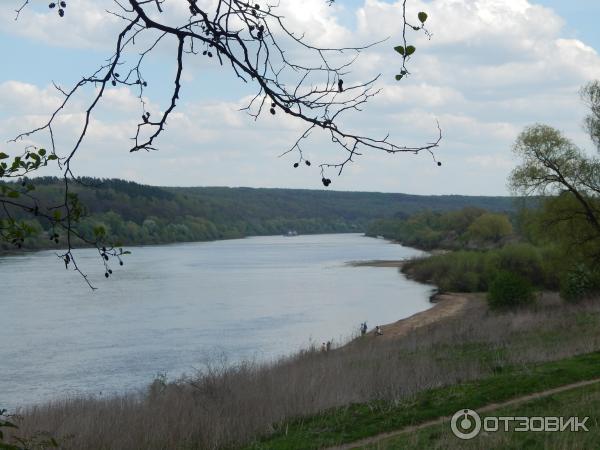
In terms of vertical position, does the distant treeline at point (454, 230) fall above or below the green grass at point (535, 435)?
above

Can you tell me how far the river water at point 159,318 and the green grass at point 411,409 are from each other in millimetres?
8102

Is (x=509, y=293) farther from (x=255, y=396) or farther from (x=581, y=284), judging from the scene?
(x=255, y=396)

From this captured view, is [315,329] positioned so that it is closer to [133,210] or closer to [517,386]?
[517,386]

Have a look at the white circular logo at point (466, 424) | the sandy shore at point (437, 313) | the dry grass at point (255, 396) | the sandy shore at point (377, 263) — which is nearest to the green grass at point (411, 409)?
the dry grass at point (255, 396)

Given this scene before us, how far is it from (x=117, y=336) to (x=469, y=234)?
207ft

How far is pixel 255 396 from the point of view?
11844 mm

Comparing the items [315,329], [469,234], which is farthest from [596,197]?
[469,234]

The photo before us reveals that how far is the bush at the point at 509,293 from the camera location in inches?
1307

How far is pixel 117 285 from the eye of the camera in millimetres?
48812

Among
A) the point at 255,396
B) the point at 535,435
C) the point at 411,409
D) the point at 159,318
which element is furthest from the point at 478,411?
the point at 159,318

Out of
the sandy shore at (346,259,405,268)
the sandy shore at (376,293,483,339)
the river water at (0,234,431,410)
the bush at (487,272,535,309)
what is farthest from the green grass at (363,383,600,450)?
the sandy shore at (346,259,405,268)

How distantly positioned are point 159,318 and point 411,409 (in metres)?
24.9

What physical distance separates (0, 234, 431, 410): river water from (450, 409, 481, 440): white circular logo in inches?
394

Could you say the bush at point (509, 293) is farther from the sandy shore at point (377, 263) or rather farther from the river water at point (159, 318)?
the sandy shore at point (377, 263)
